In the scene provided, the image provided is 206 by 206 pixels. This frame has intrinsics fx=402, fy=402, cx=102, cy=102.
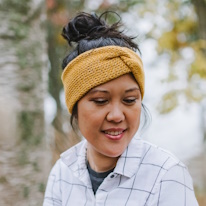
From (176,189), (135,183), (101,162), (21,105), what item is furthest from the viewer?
(21,105)

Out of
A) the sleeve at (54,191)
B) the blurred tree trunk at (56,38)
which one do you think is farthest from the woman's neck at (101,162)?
the blurred tree trunk at (56,38)

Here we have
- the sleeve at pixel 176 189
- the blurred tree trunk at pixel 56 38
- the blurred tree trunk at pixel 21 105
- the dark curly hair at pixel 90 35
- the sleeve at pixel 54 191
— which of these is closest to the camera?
the sleeve at pixel 176 189

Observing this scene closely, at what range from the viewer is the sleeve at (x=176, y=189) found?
1445 millimetres

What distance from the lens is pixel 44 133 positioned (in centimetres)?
267

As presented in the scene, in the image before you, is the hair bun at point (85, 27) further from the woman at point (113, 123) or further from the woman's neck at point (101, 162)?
the woman's neck at point (101, 162)

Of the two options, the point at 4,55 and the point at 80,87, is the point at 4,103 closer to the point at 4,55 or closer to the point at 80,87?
the point at 4,55

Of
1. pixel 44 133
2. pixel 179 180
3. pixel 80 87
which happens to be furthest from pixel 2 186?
pixel 179 180

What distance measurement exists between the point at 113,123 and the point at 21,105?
3.76 ft

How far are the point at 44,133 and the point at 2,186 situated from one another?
447 mm

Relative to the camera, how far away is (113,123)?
1.51 m

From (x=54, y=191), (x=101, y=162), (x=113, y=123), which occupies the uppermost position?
(x=113, y=123)

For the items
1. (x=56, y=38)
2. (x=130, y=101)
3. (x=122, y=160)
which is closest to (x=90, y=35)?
(x=130, y=101)

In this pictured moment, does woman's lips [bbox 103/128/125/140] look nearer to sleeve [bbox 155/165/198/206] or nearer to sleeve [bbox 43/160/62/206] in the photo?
sleeve [bbox 155/165/198/206]

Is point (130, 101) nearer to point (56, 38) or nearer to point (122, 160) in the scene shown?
point (122, 160)
